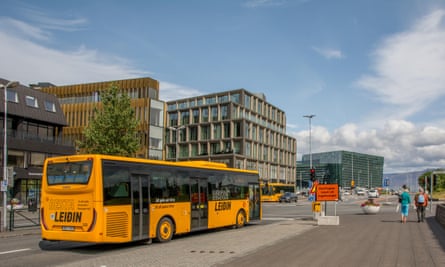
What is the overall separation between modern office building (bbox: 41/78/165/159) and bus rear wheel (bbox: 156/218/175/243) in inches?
2246

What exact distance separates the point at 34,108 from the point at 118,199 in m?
42.7

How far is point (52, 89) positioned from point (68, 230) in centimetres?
7622

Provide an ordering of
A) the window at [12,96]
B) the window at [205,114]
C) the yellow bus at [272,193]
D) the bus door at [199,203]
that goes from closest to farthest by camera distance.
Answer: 1. the bus door at [199,203]
2. the window at [12,96]
3. the yellow bus at [272,193]
4. the window at [205,114]

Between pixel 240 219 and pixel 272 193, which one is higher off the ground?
pixel 240 219

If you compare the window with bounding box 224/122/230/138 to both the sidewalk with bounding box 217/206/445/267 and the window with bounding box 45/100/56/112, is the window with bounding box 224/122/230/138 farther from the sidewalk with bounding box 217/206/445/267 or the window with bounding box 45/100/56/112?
the sidewalk with bounding box 217/206/445/267

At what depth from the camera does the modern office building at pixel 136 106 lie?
2945 inches

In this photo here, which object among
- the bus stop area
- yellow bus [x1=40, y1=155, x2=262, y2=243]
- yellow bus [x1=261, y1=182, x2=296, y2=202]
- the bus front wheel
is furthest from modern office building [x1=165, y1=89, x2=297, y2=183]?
yellow bus [x1=40, y1=155, x2=262, y2=243]

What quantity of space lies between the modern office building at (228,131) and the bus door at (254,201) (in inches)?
2469

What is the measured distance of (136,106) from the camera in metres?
75.4

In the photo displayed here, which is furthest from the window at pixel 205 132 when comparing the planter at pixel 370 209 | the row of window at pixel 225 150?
the planter at pixel 370 209

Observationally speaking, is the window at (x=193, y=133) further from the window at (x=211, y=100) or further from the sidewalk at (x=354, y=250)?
the sidewalk at (x=354, y=250)

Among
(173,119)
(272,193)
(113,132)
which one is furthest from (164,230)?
(173,119)

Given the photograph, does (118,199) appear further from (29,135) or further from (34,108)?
(34,108)

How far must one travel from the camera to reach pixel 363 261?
1099 cm
